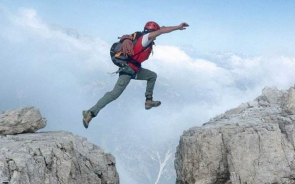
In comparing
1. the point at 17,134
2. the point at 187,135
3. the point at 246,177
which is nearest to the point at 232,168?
the point at 246,177

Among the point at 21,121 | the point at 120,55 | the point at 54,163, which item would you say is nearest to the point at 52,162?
the point at 54,163

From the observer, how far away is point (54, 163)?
32.3ft

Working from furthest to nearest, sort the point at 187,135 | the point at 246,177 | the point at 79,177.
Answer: the point at 187,135
the point at 246,177
the point at 79,177

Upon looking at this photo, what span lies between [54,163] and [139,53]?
6.44m

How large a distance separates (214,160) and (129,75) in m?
5.82

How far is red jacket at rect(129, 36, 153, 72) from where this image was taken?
46.6 feet

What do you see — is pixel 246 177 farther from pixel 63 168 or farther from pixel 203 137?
pixel 63 168

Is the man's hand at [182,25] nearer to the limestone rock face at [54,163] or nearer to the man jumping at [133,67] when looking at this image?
the man jumping at [133,67]

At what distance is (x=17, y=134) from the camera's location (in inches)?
521

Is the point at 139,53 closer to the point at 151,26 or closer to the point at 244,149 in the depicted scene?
the point at 151,26

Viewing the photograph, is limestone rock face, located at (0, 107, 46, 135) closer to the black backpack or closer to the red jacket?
the black backpack

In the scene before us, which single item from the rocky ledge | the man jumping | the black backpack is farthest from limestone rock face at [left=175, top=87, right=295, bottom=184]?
the black backpack

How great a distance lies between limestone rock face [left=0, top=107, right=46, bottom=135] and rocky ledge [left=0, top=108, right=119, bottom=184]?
0.04 meters

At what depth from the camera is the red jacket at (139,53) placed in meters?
14.2
